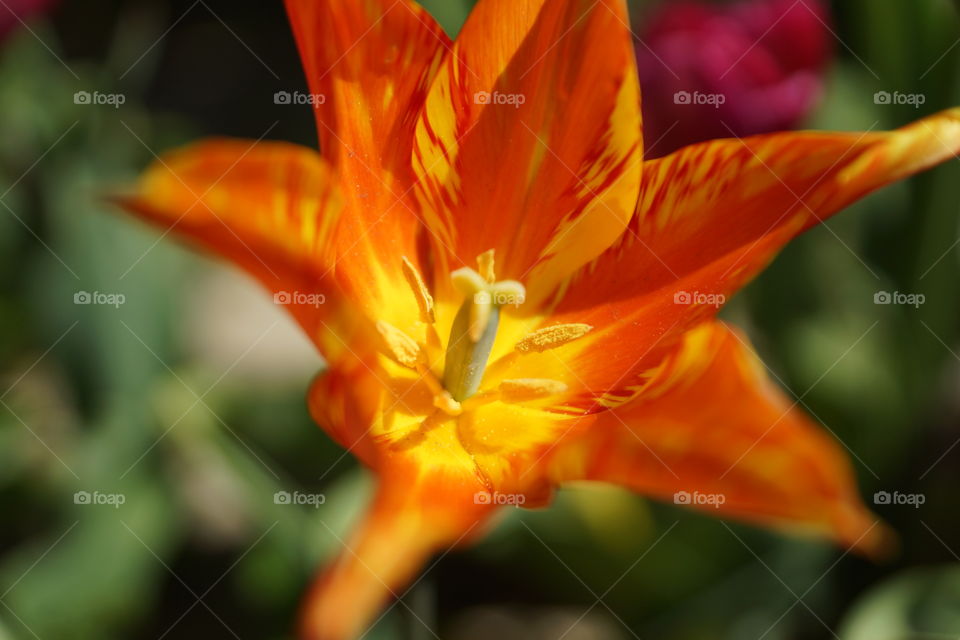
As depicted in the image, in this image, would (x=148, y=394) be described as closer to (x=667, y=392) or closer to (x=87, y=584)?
(x=87, y=584)

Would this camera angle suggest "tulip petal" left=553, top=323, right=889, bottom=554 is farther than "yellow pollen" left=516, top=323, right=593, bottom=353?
No

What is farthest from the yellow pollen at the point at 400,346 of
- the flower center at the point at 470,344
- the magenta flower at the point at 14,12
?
the magenta flower at the point at 14,12

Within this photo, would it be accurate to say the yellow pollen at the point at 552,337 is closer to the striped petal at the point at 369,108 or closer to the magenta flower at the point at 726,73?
the striped petal at the point at 369,108

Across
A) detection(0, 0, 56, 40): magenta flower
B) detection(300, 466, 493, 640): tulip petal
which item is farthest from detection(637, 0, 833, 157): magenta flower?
detection(0, 0, 56, 40): magenta flower

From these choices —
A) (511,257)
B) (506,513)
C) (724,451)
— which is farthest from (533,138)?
(506,513)

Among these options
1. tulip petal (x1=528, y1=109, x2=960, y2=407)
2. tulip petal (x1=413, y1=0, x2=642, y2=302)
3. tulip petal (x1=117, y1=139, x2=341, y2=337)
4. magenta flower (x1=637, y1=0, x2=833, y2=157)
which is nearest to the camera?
tulip petal (x1=117, y1=139, x2=341, y2=337)

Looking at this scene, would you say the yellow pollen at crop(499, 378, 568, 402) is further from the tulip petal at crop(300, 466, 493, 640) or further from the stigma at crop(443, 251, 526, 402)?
the tulip petal at crop(300, 466, 493, 640)

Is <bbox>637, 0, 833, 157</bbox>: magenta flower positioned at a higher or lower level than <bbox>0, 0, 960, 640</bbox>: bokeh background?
higher

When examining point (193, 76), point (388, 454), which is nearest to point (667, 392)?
point (388, 454)
